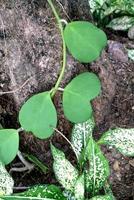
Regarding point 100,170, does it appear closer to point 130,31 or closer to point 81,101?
point 81,101

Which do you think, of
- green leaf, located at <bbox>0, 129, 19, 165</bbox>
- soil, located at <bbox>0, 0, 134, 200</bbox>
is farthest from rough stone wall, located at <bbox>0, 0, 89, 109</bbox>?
green leaf, located at <bbox>0, 129, 19, 165</bbox>

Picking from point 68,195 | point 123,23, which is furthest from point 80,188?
point 123,23

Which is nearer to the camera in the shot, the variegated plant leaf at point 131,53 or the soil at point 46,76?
the soil at point 46,76

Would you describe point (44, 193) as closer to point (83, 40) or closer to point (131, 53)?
point (83, 40)

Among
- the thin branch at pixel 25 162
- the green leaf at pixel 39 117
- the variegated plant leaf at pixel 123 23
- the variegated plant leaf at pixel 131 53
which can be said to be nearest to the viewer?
the green leaf at pixel 39 117

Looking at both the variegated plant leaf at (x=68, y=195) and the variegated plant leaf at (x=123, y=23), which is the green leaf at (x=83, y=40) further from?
the variegated plant leaf at (x=123, y=23)

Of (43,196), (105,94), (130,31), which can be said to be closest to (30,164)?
(43,196)

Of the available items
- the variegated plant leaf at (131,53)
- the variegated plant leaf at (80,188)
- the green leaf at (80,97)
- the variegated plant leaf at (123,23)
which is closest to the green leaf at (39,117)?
the green leaf at (80,97)
